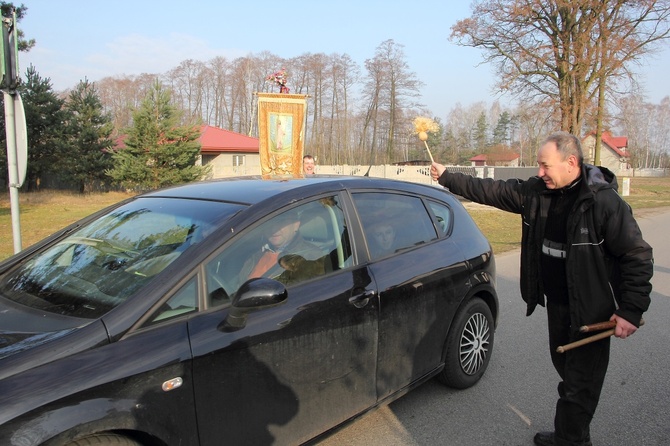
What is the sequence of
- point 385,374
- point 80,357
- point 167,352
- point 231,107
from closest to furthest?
point 80,357
point 167,352
point 385,374
point 231,107

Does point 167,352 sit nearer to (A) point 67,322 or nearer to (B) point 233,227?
(A) point 67,322

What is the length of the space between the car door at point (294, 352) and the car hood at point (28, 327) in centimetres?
51

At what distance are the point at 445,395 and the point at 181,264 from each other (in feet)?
8.06

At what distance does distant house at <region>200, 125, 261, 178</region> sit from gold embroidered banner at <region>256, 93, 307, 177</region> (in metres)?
20.2

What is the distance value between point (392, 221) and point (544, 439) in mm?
1699

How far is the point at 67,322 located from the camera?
6.50 ft

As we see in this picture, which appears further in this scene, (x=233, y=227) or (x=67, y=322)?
(x=233, y=227)

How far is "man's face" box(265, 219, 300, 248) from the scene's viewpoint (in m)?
2.56

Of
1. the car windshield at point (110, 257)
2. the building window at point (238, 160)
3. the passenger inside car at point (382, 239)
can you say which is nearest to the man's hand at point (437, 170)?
the passenger inside car at point (382, 239)

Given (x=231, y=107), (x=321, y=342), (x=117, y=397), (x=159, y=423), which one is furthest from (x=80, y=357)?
(x=231, y=107)

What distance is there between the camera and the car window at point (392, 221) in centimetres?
305

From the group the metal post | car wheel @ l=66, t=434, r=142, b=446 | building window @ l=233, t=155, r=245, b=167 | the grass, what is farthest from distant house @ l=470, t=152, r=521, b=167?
car wheel @ l=66, t=434, r=142, b=446

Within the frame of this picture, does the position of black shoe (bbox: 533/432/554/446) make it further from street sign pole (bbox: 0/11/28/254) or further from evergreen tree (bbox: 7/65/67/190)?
evergreen tree (bbox: 7/65/67/190)

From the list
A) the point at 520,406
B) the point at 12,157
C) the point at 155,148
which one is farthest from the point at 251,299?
the point at 155,148
